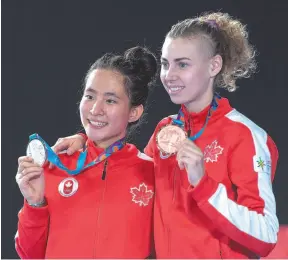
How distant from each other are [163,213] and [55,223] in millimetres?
418

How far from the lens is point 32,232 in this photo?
7.59 ft

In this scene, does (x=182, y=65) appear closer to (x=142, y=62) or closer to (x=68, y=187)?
(x=142, y=62)

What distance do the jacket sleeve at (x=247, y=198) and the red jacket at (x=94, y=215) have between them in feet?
1.15

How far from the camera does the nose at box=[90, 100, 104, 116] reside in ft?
7.61

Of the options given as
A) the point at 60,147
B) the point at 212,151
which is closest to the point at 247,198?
the point at 212,151

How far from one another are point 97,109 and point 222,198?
2.00 feet

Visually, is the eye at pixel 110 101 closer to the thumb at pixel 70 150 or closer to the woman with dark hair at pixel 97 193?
the woman with dark hair at pixel 97 193

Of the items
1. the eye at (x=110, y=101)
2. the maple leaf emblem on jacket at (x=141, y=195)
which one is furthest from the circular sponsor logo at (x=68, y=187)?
the eye at (x=110, y=101)

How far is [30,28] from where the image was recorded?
420 centimetres

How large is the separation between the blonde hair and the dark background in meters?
1.75

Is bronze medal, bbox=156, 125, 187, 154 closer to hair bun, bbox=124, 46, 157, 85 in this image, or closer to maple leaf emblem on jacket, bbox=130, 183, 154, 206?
maple leaf emblem on jacket, bbox=130, 183, 154, 206

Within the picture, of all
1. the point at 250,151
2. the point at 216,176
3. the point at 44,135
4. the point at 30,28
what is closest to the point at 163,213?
the point at 216,176

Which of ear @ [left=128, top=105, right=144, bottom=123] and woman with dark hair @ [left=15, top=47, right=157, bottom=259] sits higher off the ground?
ear @ [left=128, top=105, right=144, bottom=123]

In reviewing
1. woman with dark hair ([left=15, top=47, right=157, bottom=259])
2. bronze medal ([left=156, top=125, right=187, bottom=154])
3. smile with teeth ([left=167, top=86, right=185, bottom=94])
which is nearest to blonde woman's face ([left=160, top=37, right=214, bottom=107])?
smile with teeth ([left=167, top=86, right=185, bottom=94])
